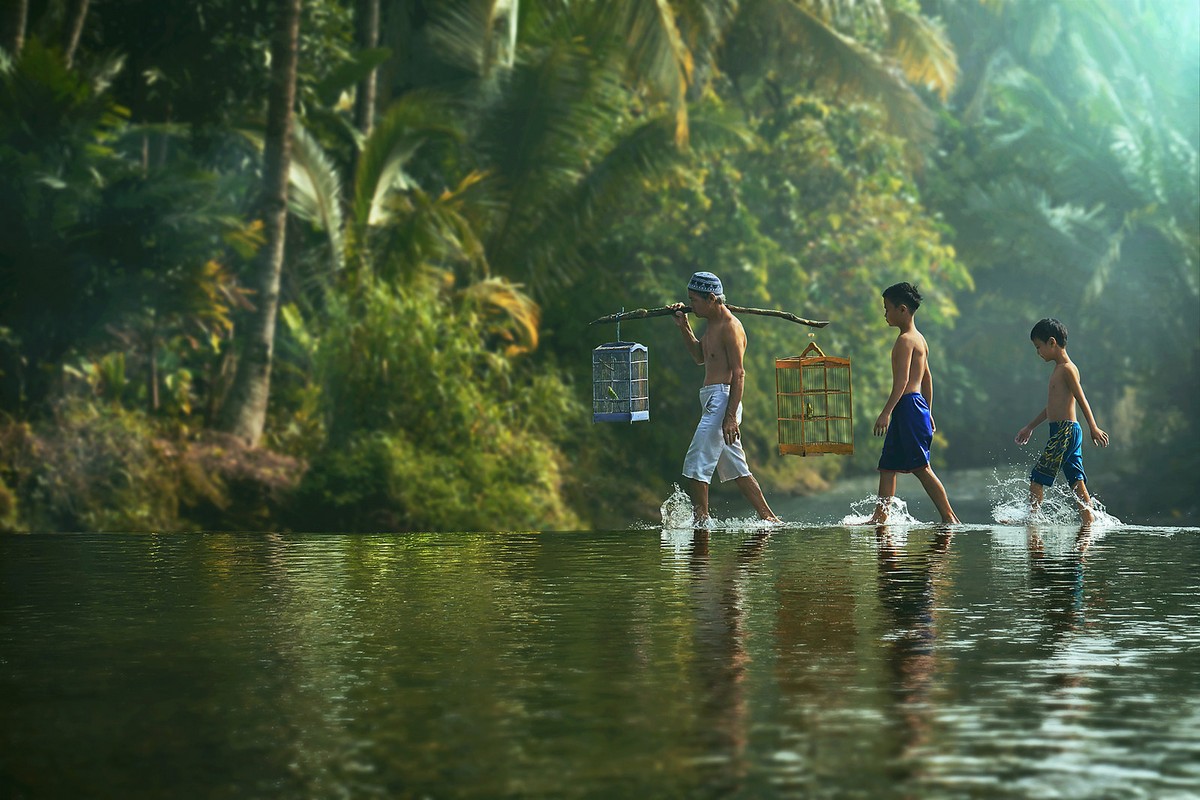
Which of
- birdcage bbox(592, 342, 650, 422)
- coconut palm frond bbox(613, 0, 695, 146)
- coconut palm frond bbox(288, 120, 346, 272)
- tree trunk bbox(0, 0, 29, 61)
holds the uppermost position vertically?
coconut palm frond bbox(613, 0, 695, 146)

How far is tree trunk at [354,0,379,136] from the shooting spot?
2625 centimetres

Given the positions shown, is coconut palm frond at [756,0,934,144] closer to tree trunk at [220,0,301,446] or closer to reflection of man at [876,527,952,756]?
tree trunk at [220,0,301,446]

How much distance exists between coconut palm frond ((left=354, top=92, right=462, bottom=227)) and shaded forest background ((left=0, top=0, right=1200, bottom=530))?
0.04 m

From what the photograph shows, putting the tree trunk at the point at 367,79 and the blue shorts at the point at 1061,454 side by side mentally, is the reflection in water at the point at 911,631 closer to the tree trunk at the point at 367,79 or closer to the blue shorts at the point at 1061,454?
the blue shorts at the point at 1061,454

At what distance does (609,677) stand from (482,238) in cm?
1937

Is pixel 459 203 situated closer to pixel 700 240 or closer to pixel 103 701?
pixel 700 240

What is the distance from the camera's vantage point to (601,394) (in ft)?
52.9

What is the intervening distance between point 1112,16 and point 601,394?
3227 cm

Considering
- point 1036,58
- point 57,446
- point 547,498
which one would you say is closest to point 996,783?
point 57,446

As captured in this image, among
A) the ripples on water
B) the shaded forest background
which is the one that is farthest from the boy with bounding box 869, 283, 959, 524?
the shaded forest background

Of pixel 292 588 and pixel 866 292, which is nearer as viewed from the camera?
pixel 292 588

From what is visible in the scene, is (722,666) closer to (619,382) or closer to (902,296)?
(902,296)

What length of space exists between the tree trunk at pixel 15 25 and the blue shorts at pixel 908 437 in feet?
38.3

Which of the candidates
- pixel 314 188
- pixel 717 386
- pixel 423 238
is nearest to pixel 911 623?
pixel 717 386
